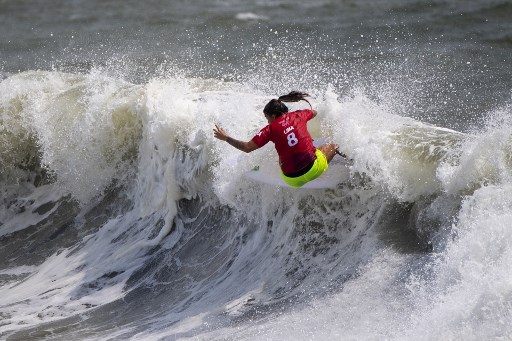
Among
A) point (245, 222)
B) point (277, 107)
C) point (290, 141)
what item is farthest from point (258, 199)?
point (277, 107)

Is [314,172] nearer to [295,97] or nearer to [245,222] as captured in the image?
[295,97]

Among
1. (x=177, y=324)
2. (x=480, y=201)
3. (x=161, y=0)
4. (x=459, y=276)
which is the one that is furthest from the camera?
(x=161, y=0)

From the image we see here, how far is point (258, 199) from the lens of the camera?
9.98 meters

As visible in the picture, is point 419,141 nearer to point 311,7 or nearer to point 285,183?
point 285,183

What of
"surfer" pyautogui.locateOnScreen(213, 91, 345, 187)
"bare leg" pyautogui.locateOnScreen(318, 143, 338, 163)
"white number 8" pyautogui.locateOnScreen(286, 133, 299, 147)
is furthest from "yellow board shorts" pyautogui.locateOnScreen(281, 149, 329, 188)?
"white number 8" pyautogui.locateOnScreen(286, 133, 299, 147)

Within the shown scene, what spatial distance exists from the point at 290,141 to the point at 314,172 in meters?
0.45

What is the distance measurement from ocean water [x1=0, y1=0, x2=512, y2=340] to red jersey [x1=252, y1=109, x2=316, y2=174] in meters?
0.64

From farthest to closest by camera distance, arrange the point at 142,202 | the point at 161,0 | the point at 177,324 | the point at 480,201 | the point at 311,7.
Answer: the point at 161,0
the point at 311,7
the point at 142,202
the point at 177,324
the point at 480,201

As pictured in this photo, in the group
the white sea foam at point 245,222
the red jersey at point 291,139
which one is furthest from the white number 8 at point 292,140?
the white sea foam at point 245,222

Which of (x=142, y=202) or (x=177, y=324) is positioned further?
(x=142, y=202)

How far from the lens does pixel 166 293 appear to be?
32.0 ft

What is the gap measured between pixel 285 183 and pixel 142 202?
2.90 m

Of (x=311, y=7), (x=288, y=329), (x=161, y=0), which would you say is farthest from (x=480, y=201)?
(x=161, y=0)

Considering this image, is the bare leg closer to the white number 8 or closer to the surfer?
the surfer
